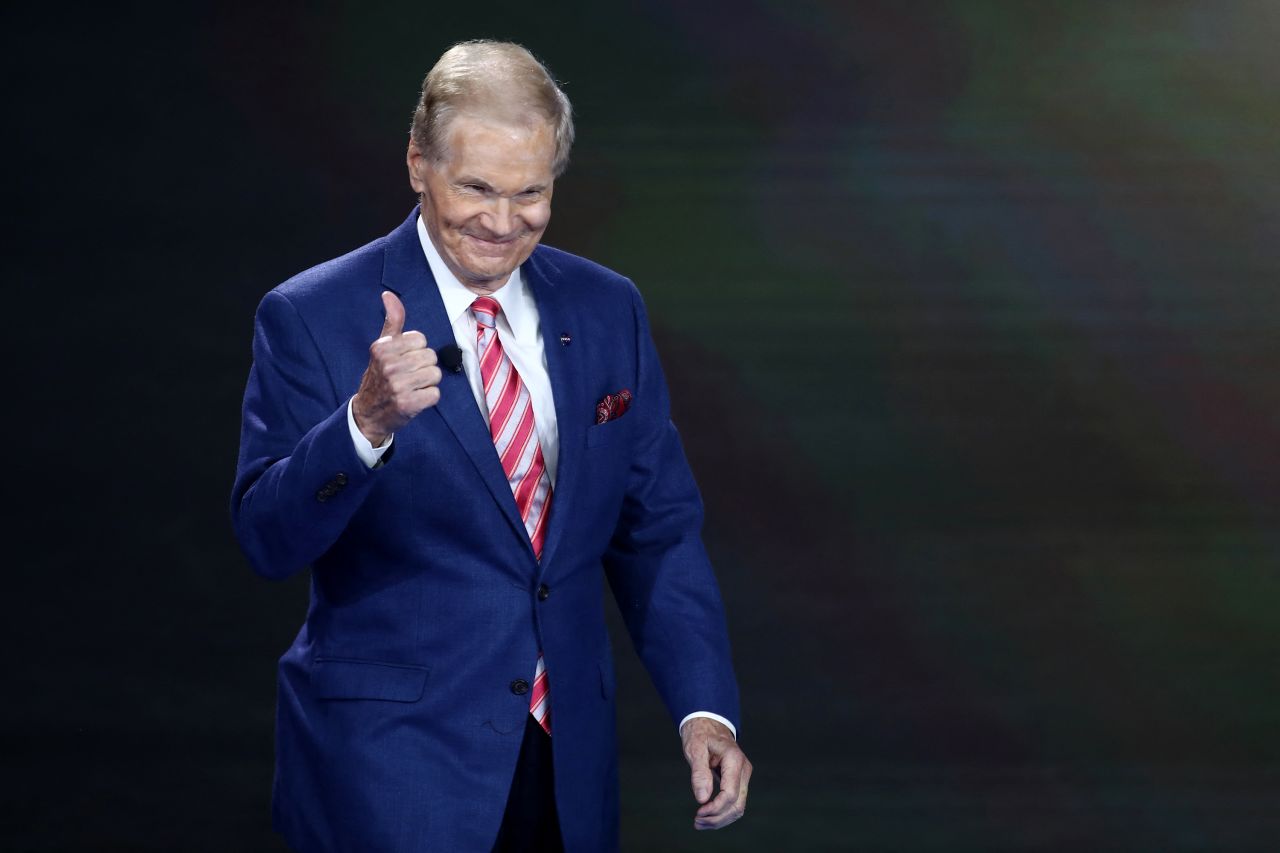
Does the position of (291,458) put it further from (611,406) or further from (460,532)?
(611,406)

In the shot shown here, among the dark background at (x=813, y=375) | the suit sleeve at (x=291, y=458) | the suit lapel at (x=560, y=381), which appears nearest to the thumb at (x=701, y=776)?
the suit lapel at (x=560, y=381)

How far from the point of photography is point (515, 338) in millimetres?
2186

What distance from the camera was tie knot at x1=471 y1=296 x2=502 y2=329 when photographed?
216cm

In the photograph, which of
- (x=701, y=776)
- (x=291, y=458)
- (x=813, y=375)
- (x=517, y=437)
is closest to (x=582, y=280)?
(x=517, y=437)

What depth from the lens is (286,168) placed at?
3738 millimetres

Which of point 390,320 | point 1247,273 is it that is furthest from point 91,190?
point 1247,273

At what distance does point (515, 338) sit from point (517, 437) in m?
0.13

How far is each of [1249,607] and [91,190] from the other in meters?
2.61

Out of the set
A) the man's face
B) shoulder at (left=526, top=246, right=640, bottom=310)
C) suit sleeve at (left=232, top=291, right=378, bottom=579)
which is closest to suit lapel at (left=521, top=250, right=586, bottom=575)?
shoulder at (left=526, top=246, right=640, bottom=310)

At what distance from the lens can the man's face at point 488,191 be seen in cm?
203

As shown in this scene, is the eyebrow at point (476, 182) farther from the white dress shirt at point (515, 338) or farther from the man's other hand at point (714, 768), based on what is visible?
the man's other hand at point (714, 768)

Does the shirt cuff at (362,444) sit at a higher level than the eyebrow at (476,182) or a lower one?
lower

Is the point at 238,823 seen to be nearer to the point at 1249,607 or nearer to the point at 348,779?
the point at 348,779

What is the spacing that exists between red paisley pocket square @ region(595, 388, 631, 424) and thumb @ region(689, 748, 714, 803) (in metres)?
0.42
